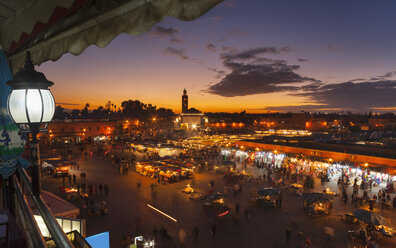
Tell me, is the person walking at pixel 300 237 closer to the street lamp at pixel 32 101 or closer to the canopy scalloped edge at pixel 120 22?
the street lamp at pixel 32 101

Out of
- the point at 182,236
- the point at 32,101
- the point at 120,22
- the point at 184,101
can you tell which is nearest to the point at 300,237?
the point at 182,236

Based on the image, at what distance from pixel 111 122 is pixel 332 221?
41073 millimetres

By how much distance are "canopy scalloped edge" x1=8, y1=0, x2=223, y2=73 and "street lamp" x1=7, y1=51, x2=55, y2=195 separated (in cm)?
39

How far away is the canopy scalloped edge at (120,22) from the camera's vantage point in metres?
1.12

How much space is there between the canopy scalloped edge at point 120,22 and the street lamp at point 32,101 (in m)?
0.39

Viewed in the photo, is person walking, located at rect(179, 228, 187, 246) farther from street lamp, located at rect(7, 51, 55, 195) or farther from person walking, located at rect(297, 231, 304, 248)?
street lamp, located at rect(7, 51, 55, 195)

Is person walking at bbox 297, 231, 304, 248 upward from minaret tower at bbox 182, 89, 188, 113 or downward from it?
downward

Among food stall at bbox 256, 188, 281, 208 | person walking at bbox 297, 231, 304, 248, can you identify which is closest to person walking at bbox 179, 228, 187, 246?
person walking at bbox 297, 231, 304, 248

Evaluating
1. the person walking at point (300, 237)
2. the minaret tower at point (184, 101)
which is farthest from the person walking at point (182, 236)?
the minaret tower at point (184, 101)

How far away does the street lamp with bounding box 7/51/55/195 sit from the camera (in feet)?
6.63

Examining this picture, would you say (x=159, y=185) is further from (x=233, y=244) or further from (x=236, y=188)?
(x=233, y=244)

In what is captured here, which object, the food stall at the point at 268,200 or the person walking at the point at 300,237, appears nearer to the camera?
the person walking at the point at 300,237

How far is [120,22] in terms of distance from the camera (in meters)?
Result: 1.54

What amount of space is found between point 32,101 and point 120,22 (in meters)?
1.25
